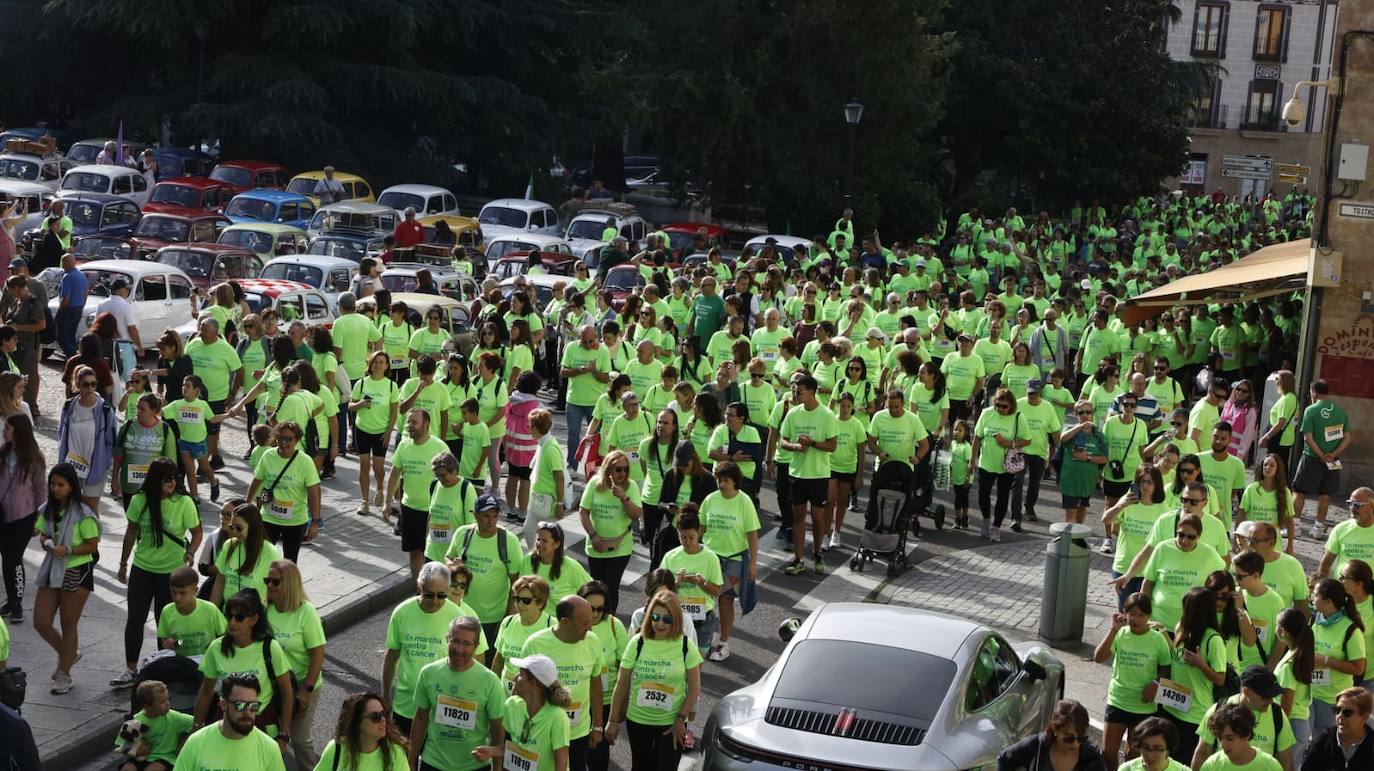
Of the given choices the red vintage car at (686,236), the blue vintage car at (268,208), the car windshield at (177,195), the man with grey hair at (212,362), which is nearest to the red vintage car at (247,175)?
the car windshield at (177,195)

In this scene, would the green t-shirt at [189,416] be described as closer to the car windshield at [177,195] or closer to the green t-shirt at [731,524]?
the green t-shirt at [731,524]

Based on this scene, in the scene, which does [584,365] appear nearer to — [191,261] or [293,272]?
[293,272]

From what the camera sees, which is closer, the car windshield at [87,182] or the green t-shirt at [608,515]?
the green t-shirt at [608,515]

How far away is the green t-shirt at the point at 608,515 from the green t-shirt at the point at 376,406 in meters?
4.15

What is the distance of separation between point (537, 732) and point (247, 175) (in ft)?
101

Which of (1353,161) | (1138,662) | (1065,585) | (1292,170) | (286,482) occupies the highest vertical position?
(1353,161)

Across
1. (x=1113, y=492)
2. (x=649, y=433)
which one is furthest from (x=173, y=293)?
(x=1113, y=492)

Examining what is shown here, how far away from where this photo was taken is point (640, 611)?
33.2 ft

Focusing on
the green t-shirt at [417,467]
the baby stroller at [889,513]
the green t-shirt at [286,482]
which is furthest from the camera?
the baby stroller at [889,513]

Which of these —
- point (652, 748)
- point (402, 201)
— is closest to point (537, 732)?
point (652, 748)

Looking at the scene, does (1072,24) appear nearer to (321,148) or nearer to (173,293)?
(321,148)

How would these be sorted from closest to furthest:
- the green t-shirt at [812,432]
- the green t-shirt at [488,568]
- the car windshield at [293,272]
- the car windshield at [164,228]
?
1. the green t-shirt at [488,568]
2. the green t-shirt at [812,432]
3. the car windshield at [293,272]
4. the car windshield at [164,228]

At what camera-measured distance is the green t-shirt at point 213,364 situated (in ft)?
54.9

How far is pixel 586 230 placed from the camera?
1374 inches
